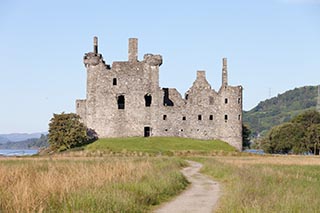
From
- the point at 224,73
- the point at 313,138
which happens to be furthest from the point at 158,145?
the point at 313,138

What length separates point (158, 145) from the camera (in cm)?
6719

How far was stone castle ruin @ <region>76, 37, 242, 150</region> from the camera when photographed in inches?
2825

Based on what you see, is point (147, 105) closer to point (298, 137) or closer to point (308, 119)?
point (298, 137)

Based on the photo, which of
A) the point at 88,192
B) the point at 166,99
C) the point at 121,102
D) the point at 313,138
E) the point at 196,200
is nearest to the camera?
the point at 88,192

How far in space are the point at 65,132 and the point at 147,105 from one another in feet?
39.1

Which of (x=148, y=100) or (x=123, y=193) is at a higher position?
(x=148, y=100)

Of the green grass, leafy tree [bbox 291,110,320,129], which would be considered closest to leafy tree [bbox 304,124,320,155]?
leafy tree [bbox 291,110,320,129]

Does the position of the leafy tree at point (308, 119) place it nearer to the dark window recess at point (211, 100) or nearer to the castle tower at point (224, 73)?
the castle tower at point (224, 73)

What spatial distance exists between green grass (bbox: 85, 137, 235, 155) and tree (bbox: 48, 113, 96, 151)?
1772mm

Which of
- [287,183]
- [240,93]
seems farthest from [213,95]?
[287,183]

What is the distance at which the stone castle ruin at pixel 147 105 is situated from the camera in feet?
235

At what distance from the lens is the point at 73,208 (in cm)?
1492

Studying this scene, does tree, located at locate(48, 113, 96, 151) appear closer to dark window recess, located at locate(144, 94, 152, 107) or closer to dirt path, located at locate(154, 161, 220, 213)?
dark window recess, located at locate(144, 94, 152, 107)

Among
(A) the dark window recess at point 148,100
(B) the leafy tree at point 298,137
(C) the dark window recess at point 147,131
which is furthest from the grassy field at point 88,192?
(B) the leafy tree at point 298,137
